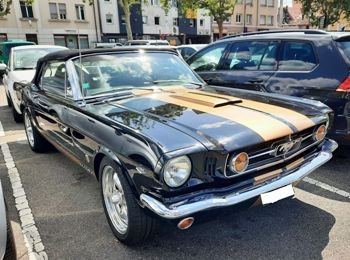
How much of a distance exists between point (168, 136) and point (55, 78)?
8.05ft

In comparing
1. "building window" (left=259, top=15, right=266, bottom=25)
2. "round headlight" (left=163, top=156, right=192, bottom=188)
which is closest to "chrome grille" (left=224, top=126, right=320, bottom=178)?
"round headlight" (left=163, top=156, right=192, bottom=188)

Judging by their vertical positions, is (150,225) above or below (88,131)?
below

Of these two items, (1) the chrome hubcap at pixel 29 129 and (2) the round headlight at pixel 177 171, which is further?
(1) the chrome hubcap at pixel 29 129

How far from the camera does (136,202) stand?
250cm

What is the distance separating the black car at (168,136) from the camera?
2.28m

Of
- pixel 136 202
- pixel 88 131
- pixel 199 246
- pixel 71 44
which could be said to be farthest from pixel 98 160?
pixel 71 44

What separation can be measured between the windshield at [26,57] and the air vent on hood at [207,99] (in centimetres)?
596

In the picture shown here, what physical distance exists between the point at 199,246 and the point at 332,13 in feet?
87.7

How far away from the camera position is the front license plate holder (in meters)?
2.48

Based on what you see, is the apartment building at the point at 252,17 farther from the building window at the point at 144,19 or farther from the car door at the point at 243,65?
the car door at the point at 243,65

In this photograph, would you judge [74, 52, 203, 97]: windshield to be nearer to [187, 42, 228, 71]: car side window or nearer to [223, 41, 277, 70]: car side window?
[223, 41, 277, 70]: car side window

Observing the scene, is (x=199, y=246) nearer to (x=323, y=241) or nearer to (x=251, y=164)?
(x=251, y=164)

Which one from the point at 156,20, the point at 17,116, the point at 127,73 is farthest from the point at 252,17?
the point at 127,73

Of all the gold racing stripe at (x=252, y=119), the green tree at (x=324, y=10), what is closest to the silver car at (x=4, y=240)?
the gold racing stripe at (x=252, y=119)
